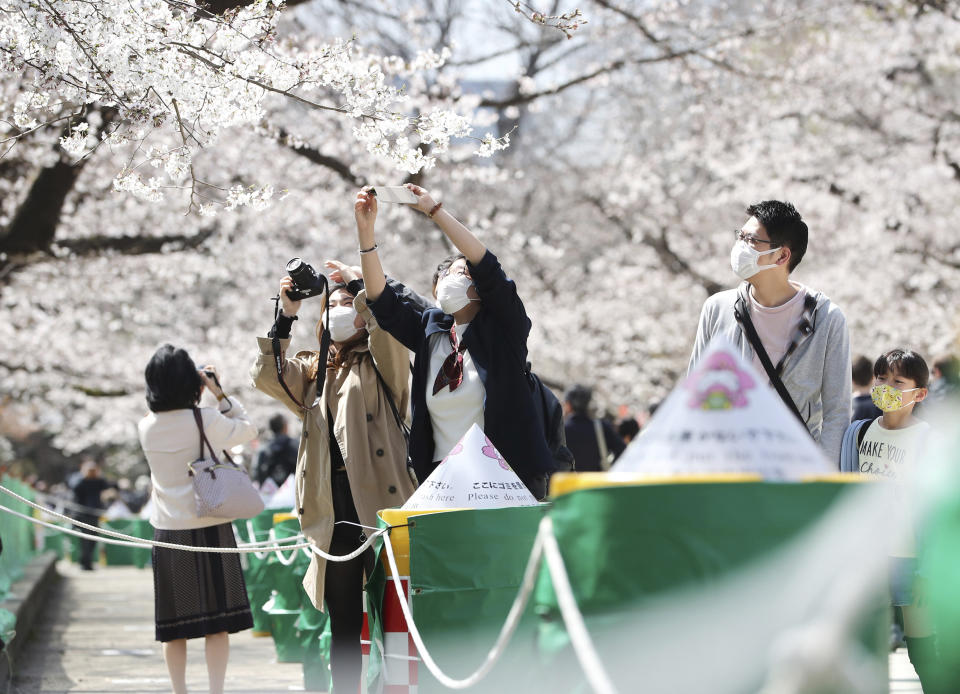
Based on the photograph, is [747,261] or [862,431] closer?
[747,261]

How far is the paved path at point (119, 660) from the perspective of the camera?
7.02m

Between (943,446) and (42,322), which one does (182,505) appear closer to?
(943,446)

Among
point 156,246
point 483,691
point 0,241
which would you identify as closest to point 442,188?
point 156,246

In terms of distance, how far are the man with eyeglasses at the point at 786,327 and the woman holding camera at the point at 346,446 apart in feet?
4.51

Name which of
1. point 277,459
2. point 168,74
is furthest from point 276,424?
point 168,74

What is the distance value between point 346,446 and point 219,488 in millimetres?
827

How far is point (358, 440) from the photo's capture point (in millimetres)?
5129

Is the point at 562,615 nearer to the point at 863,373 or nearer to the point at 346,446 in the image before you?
the point at 346,446

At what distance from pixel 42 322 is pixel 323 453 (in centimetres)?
1507

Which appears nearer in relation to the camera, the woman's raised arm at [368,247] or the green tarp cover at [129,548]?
the woman's raised arm at [368,247]

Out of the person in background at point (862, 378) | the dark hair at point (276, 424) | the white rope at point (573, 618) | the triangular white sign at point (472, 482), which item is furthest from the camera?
the dark hair at point (276, 424)

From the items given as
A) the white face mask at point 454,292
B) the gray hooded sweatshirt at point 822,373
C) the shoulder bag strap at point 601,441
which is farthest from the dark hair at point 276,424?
the gray hooded sweatshirt at point 822,373

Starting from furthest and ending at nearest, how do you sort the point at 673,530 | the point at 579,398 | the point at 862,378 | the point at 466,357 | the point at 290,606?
the point at 579,398 → the point at 862,378 → the point at 290,606 → the point at 466,357 → the point at 673,530

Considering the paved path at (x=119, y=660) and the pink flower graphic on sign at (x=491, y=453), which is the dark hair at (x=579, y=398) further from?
the pink flower graphic on sign at (x=491, y=453)
